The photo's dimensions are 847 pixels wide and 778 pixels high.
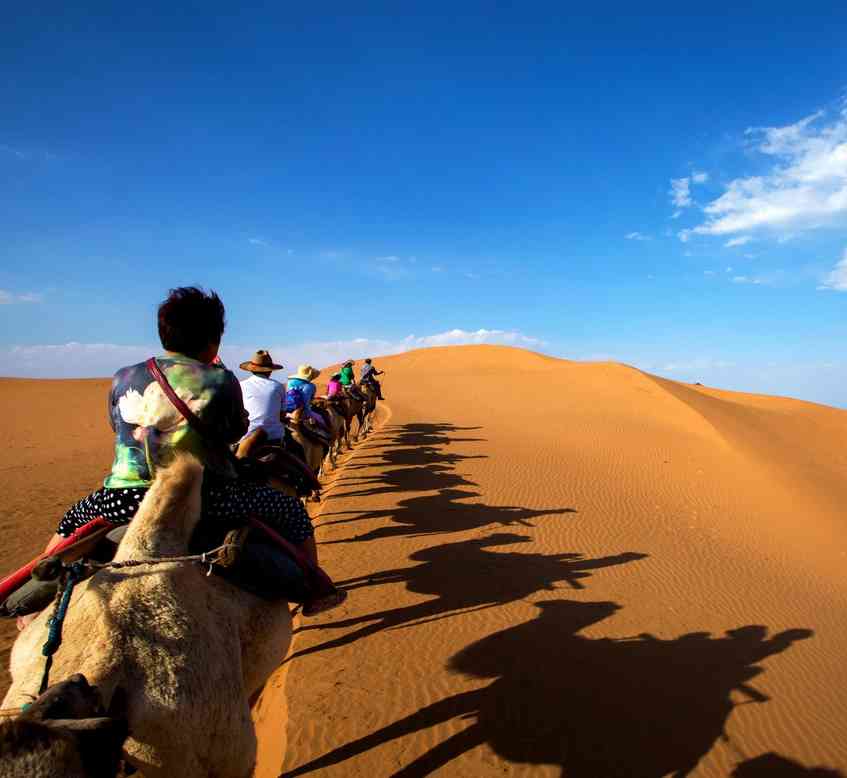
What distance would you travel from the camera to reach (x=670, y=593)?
7609 mm

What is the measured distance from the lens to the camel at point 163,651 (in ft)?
5.74

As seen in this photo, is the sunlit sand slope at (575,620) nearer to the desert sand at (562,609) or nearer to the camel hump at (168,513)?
the desert sand at (562,609)

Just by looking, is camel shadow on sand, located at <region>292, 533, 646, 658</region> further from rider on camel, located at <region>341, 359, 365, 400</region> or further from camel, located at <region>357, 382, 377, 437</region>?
camel, located at <region>357, 382, 377, 437</region>

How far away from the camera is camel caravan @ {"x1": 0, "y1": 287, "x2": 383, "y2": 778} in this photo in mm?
1580

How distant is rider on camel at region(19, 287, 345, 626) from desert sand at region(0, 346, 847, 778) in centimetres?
259

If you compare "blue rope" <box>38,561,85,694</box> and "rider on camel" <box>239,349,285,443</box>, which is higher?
"rider on camel" <box>239,349,285,443</box>

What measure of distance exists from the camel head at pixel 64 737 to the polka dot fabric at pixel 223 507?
953 mm

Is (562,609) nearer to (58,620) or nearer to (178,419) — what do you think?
(178,419)

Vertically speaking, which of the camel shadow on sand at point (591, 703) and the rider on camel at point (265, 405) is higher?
the rider on camel at point (265, 405)

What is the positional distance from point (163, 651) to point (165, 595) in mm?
211

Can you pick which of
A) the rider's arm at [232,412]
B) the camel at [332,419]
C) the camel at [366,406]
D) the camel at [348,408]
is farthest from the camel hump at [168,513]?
the camel at [366,406]

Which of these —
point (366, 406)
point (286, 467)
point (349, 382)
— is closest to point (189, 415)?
point (286, 467)

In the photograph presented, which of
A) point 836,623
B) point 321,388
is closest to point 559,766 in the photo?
point 836,623

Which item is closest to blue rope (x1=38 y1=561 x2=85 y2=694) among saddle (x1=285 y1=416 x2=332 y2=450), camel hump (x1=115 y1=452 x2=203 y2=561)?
camel hump (x1=115 y1=452 x2=203 y2=561)
